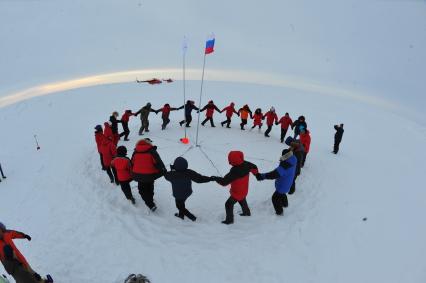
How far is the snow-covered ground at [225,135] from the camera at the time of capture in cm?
625

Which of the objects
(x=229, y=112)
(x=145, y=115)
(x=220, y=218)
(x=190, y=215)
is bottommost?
(x=220, y=218)

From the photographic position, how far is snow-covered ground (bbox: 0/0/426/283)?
625cm

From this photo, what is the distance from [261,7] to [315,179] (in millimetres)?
23760

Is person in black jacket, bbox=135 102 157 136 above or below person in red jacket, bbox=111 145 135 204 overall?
above

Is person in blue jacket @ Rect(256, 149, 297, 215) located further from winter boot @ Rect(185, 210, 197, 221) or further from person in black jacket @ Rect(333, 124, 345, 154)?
person in black jacket @ Rect(333, 124, 345, 154)

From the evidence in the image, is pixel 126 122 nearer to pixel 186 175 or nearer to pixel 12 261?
pixel 186 175

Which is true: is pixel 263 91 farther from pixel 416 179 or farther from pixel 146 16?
pixel 146 16

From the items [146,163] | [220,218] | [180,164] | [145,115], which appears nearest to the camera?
[180,164]

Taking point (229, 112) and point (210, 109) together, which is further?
point (229, 112)

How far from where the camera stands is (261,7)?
28984 millimetres

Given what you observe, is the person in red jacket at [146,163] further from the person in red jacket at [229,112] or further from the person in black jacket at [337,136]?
the person in black jacket at [337,136]

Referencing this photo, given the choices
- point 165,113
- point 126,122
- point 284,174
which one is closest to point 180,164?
point 284,174

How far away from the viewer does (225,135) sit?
1187 centimetres

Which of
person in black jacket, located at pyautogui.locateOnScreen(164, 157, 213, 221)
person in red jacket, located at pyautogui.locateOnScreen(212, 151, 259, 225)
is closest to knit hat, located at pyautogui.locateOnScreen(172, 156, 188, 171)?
person in black jacket, located at pyautogui.locateOnScreen(164, 157, 213, 221)
